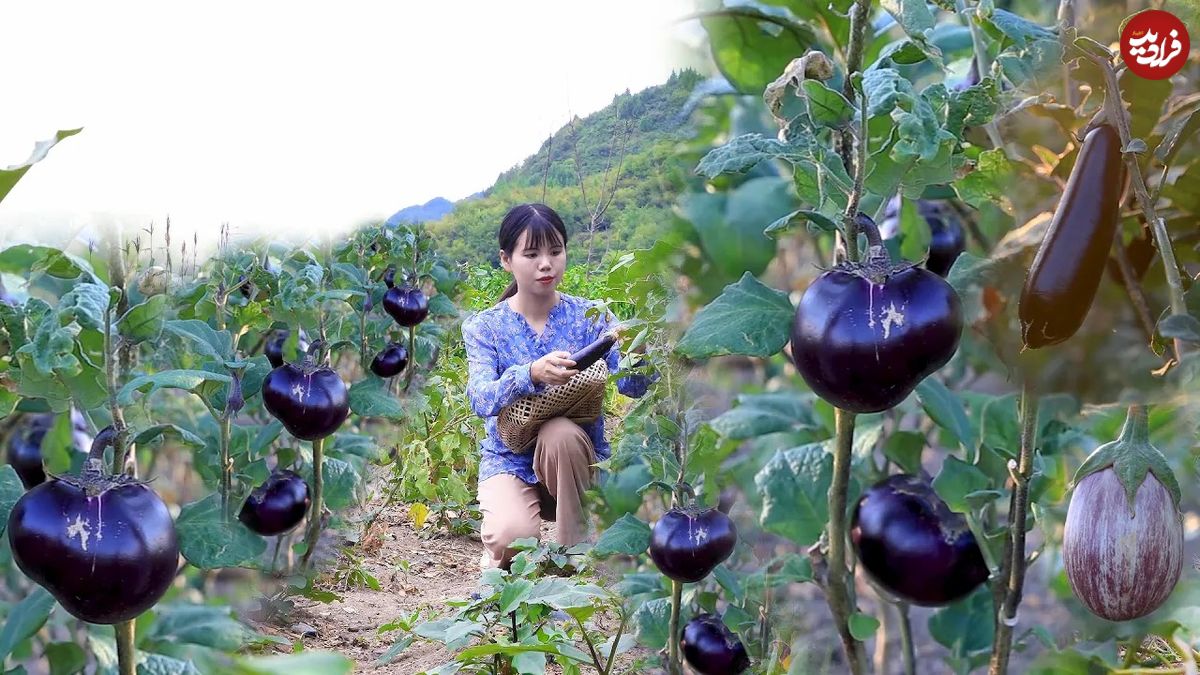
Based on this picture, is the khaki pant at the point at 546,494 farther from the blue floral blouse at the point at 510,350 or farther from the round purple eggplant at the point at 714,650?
the round purple eggplant at the point at 714,650

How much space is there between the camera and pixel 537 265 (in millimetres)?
1741

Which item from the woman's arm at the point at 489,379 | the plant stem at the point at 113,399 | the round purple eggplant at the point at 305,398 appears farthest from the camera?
the woman's arm at the point at 489,379

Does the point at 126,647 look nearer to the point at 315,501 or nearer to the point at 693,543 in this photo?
the point at 693,543

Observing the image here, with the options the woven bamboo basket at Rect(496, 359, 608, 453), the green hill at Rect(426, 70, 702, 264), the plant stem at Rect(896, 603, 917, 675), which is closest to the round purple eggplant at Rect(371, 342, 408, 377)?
the green hill at Rect(426, 70, 702, 264)

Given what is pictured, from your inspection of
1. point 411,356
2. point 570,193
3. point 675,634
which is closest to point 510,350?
point 675,634

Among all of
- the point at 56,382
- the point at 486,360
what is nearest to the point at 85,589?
the point at 56,382

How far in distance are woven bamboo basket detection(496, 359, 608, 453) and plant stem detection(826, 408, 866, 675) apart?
42.5 inches

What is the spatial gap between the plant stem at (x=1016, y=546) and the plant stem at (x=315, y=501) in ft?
3.54

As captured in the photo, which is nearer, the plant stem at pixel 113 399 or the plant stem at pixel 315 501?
the plant stem at pixel 113 399

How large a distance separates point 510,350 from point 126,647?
1.09m

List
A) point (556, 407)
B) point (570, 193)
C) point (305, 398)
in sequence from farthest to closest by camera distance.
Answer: point (570, 193)
point (556, 407)
point (305, 398)

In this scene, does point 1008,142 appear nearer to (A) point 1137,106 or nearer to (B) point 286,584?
(A) point 1137,106

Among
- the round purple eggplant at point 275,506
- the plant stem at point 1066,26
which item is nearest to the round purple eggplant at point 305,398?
the round purple eggplant at point 275,506

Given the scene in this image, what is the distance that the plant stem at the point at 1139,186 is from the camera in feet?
1.31
